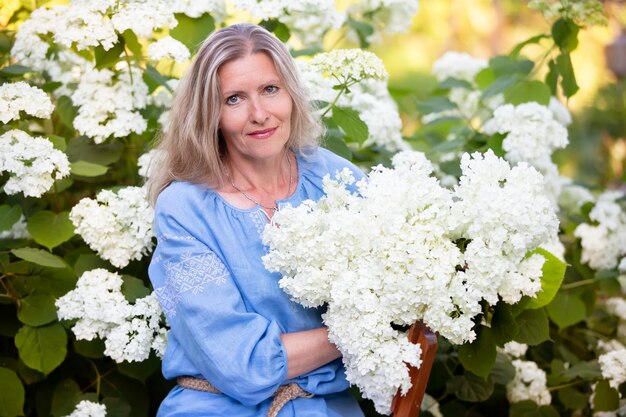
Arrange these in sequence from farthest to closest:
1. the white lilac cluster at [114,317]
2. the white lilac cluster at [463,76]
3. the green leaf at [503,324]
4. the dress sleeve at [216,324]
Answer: the white lilac cluster at [463,76], the white lilac cluster at [114,317], the green leaf at [503,324], the dress sleeve at [216,324]

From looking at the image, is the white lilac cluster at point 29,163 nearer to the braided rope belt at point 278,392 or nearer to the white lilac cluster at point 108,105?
the white lilac cluster at point 108,105

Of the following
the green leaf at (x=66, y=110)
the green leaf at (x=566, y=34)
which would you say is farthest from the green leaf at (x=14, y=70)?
the green leaf at (x=566, y=34)

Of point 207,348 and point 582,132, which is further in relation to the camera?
A: point 582,132

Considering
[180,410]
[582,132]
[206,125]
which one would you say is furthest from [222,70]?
[582,132]

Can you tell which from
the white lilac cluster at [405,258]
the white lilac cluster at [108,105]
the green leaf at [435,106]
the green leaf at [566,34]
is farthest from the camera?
the green leaf at [435,106]

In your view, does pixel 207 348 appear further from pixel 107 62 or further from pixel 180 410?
pixel 107 62

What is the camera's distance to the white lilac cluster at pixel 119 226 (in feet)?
8.69

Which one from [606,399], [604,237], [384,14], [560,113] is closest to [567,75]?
[560,113]

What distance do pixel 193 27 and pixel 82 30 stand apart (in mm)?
447

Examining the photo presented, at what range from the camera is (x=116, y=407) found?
275 centimetres

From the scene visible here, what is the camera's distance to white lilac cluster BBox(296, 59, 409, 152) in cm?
303

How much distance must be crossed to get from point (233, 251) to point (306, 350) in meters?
0.32

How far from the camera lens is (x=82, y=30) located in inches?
106

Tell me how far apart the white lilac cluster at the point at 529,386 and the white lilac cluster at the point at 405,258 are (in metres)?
1.20
